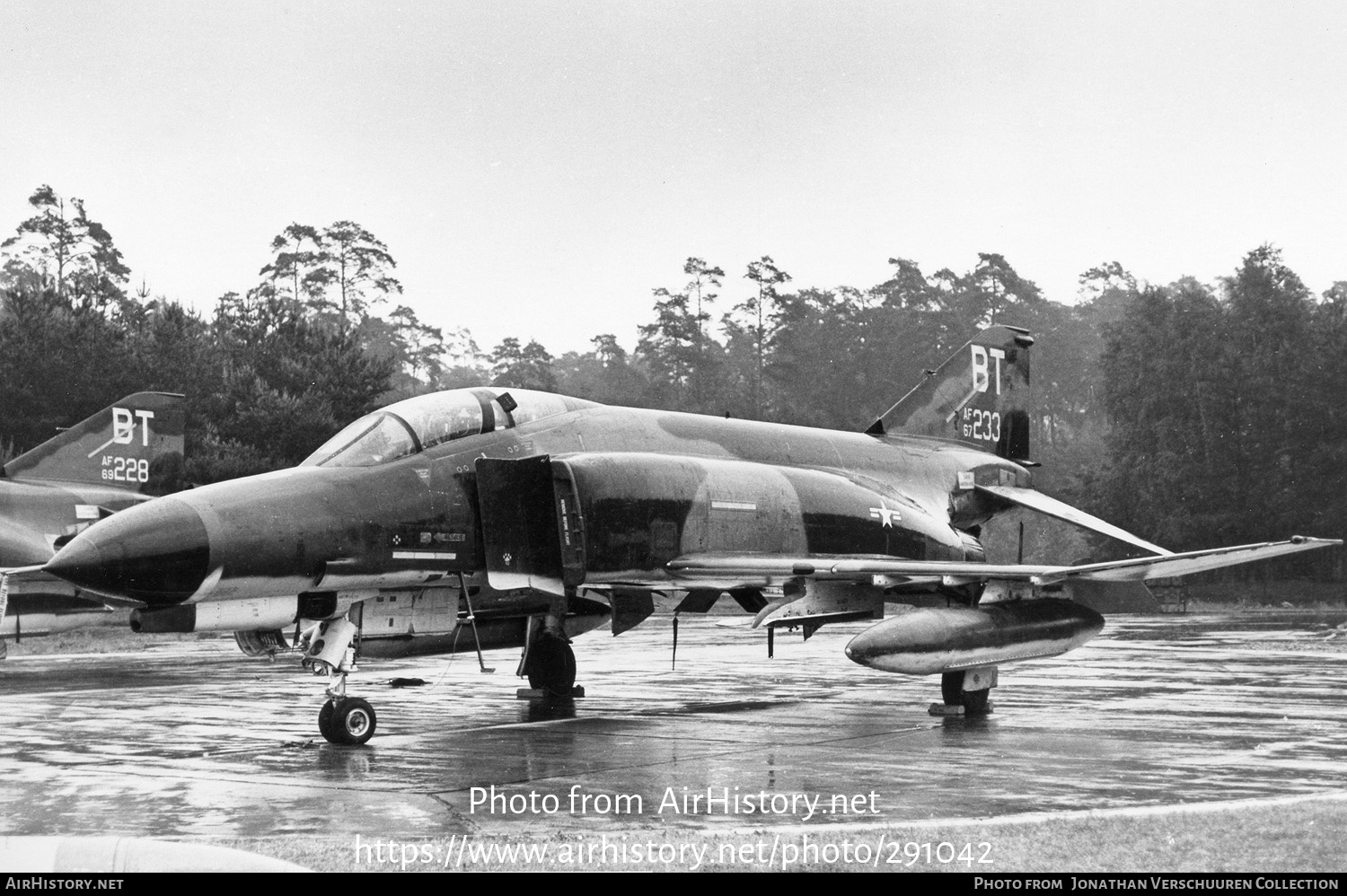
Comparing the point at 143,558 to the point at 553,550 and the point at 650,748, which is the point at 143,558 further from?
the point at 650,748

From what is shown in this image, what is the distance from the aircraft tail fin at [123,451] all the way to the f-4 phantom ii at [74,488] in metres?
0.01

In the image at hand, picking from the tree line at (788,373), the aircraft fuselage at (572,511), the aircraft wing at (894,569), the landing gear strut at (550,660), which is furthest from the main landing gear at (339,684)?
the tree line at (788,373)

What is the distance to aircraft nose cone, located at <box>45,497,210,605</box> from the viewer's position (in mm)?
9406

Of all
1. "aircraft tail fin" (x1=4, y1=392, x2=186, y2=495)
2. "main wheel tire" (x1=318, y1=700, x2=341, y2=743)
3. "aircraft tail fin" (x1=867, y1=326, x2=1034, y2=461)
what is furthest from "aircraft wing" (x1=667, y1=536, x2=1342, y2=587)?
"aircraft tail fin" (x1=4, y1=392, x2=186, y2=495)

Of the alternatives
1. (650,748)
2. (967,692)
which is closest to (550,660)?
(650,748)

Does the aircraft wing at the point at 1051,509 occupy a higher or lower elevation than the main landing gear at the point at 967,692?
higher

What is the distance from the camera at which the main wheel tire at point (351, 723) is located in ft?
34.1

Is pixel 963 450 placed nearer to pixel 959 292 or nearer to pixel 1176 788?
pixel 1176 788

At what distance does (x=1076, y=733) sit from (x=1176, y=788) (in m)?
3.04

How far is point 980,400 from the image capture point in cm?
1705

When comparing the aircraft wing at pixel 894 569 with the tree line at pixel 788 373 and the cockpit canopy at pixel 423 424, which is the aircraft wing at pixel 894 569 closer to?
the cockpit canopy at pixel 423 424

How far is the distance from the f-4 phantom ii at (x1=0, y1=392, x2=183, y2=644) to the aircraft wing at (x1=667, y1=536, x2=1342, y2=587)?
1066cm

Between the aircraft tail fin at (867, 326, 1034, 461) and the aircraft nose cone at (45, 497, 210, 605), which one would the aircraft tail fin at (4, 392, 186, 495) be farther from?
the aircraft nose cone at (45, 497, 210, 605)

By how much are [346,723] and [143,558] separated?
2.02 metres
